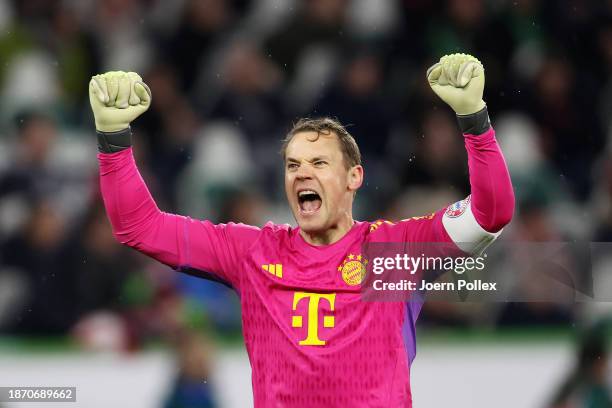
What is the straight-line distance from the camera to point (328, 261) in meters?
4.04

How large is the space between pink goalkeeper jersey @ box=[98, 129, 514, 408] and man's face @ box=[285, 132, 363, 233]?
0.33 ft

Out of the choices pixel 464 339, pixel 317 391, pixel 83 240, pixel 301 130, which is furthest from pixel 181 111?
pixel 317 391

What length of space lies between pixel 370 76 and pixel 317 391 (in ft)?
13.5

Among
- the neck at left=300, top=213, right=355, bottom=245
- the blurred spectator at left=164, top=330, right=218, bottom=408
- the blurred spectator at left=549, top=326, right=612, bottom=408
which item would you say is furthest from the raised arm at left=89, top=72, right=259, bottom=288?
the blurred spectator at left=549, top=326, right=612, bottom=408

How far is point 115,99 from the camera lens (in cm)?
391

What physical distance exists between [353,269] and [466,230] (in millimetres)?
455

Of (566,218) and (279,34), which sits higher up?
(279,34)

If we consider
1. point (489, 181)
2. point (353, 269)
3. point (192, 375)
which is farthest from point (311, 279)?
point (192, 375)

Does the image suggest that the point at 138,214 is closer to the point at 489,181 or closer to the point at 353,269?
the point at 353,269

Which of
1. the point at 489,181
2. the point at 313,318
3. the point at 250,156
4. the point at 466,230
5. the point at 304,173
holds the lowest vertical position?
the point at 313,318

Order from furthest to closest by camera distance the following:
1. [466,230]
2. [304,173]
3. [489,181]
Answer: [304,173]
[466,230]
[489,181]

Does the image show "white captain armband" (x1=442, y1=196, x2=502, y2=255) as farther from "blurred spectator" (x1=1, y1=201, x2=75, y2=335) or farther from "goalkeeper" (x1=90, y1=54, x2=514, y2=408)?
"blurred spectator" (x1=1, y1=201, x2=75, y2=335)

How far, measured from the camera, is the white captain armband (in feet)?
12.4

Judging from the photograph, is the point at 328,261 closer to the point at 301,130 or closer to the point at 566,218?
the point at 301,130
